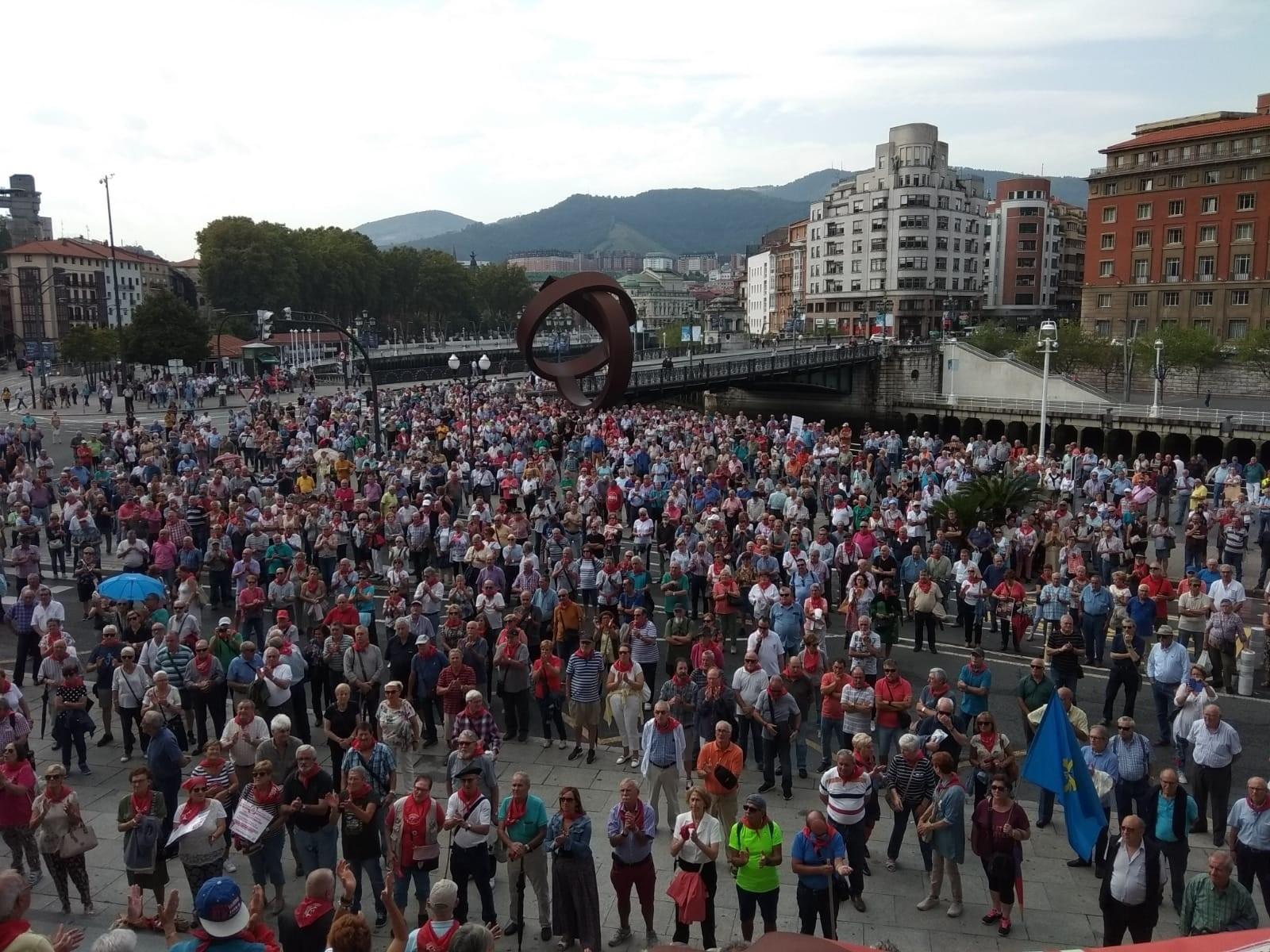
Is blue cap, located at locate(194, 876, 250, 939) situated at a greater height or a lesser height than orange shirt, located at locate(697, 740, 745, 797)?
greater

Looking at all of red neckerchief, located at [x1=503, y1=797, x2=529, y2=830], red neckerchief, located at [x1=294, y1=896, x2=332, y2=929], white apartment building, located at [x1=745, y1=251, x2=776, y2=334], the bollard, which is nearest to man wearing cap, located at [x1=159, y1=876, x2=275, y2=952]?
red neckerchief, located at [x1=294, y1=896, x2=332, y2=929]

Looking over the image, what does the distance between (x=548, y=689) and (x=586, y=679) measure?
566 millimetres

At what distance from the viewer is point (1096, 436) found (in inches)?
2090

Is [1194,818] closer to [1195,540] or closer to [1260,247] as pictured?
[1195,540]

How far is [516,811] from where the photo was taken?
723cm

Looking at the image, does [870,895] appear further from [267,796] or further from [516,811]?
[267,796]

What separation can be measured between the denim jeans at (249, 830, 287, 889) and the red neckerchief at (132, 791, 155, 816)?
0.86 m

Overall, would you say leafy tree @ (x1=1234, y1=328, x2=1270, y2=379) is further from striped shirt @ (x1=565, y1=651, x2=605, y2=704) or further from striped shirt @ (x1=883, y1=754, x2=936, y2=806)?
striped shirt @ (x1=883, y1=754, x2=936, y2=806)

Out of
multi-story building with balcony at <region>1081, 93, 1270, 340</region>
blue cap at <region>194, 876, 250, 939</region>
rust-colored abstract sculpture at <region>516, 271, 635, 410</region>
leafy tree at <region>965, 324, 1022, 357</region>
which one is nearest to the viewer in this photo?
blue cap at <region>194, 876, 250, 939</region>

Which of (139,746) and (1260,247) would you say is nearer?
(139,746)

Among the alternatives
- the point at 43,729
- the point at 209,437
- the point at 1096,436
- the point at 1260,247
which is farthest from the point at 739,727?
the point at 1260,247

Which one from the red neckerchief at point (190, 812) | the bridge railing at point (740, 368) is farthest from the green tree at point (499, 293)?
the red neckerchief at point (190, 812)

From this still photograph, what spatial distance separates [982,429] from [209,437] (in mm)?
45883

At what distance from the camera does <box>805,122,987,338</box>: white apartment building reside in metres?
111
